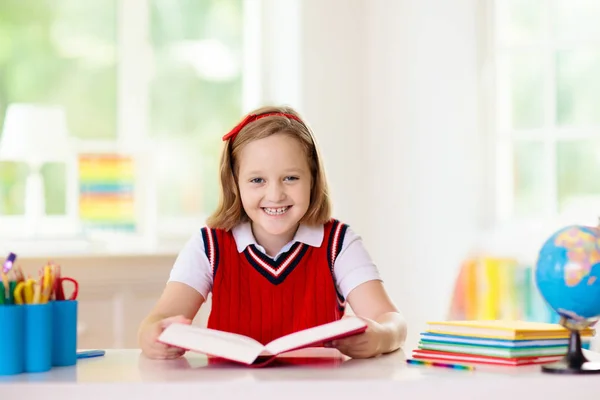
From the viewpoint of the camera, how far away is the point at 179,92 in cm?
414

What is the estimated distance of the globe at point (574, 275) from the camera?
129 cm

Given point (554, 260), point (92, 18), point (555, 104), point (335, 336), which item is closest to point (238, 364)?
point (335, 336)

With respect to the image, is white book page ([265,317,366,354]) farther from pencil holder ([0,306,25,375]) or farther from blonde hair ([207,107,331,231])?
blonde hair ([207,107,331,231])

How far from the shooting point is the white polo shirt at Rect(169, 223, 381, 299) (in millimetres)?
1868

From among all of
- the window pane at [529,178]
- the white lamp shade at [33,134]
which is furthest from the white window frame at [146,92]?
the window pane at [529,178]

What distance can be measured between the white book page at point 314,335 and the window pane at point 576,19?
7.34 ft

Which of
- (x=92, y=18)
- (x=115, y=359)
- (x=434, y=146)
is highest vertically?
(x=92, y=18)

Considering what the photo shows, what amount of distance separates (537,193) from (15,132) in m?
1.99

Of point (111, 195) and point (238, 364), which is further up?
point (111, 195)

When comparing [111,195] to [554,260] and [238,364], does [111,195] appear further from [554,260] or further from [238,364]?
[554,260]

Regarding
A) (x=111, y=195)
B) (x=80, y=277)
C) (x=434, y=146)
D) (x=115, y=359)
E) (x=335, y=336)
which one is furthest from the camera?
(x=111, y=195)

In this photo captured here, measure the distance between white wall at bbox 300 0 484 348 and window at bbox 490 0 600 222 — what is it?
0.37ft

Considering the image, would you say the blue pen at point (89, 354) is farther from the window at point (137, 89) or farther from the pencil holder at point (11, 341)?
the window at point (137, 89)

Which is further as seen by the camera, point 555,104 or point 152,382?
point 555,104
